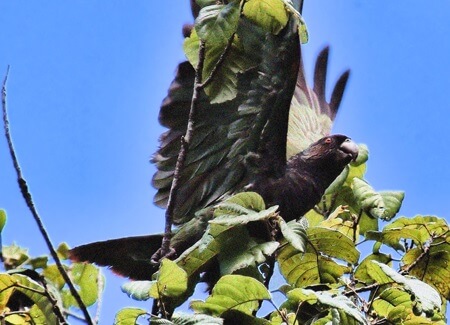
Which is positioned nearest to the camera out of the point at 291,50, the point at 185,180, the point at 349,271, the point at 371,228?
the point at 349,271

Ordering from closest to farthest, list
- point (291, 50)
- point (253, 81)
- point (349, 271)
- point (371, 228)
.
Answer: point (349, 271) < point (371, 228) < point (291, 50) < point (253, 81)

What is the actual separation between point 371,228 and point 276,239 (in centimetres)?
66

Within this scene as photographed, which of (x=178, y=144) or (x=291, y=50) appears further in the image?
(x=178, y=144)

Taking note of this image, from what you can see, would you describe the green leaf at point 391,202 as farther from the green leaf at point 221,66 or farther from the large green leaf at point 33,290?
the large green leaf at point 33,290

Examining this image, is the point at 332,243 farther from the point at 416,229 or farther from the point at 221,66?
the point at 221,66

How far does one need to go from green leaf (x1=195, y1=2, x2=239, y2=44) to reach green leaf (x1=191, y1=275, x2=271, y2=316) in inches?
31.2

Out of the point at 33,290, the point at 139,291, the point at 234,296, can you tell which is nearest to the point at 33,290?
the point at 33,290

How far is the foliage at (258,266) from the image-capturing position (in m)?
2.22

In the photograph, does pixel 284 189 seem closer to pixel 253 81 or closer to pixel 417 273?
pixel 253 81

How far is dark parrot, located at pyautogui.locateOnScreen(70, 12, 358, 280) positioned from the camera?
3.86 metres

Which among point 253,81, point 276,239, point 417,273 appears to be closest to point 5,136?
point 276,239

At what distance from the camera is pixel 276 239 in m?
2.69

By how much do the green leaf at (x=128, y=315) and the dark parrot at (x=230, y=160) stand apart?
165cm

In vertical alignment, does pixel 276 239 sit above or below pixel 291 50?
below
